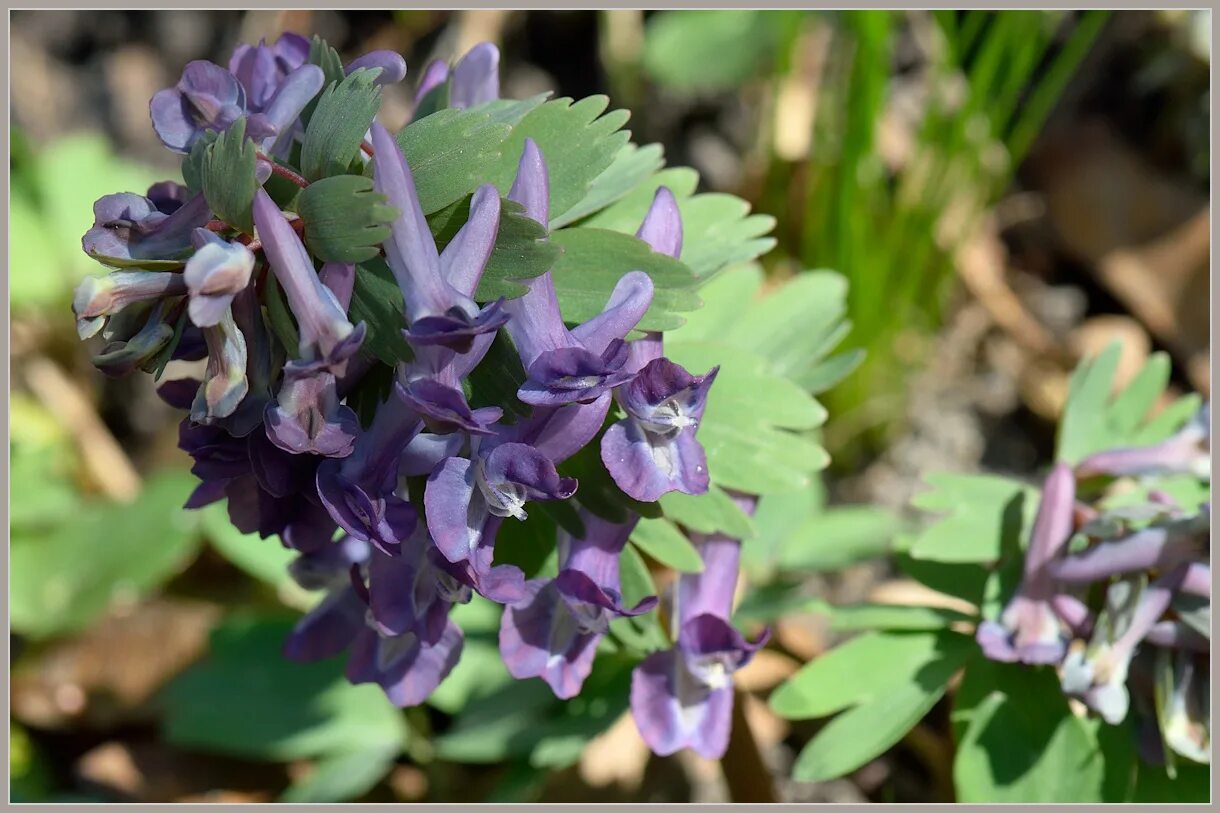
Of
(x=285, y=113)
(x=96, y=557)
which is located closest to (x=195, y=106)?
(x=285, y=113)

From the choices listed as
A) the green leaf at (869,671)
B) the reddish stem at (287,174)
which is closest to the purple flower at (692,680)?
the green leaf at (869,671)

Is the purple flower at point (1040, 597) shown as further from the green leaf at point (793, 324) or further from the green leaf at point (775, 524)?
the green leaf at point (775, 524)

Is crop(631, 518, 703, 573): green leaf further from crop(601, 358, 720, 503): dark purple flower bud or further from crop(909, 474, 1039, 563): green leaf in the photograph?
crop(909, 474, 1039, 563): green leaf

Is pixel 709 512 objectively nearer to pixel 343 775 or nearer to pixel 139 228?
pixel 139 228

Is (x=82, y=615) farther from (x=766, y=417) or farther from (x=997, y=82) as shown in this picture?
(x=997, y=82)

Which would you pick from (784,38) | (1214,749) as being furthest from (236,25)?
(1214,749)

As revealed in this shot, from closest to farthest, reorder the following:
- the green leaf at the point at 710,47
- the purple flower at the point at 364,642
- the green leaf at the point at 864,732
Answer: the purple flower at the point at 364,642 → the green leaf at the point at 864,732 → the green leaf at the point at 710,47
